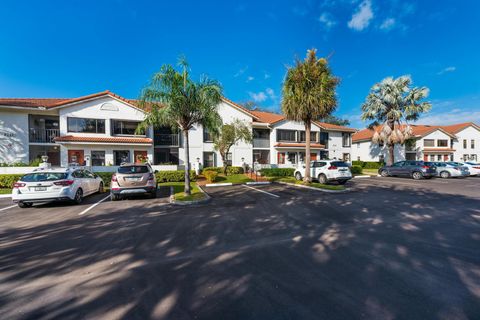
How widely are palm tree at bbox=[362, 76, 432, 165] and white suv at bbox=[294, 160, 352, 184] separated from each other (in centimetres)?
1536

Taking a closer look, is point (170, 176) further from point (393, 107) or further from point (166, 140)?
point (393, 107)

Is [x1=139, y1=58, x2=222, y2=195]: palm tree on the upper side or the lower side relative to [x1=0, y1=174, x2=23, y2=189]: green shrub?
upper

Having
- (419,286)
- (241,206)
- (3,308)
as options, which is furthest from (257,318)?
(241,206)

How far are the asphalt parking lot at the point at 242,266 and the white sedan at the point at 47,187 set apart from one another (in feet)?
3.77

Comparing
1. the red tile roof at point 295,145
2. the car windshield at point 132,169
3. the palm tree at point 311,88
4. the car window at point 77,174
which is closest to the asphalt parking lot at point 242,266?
the car window at point 77,174

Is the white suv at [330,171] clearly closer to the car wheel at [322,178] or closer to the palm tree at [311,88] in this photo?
the car wheel at [322,178]

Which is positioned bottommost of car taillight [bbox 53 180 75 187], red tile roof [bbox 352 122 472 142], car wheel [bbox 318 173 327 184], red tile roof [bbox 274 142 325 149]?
car wheel [bbox 318 173 327 184]

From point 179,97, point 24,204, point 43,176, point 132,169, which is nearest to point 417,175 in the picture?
point 179,97

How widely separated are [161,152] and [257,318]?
70.8 ft

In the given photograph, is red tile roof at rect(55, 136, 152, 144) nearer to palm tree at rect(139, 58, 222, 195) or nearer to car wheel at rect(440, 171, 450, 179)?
palm tree at rect(139, 58, 222, 195)

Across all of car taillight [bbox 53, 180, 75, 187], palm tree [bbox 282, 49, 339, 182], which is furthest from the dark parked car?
car taillight [bbox 53, 180, 75, 187]

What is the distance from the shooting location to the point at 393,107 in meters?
24.4

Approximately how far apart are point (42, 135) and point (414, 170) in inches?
1396

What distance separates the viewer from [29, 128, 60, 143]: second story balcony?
18.5 meters
